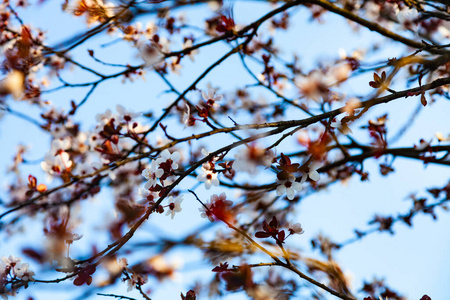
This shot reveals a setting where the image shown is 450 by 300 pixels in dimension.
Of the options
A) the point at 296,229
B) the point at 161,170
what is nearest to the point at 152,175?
the point at 161,170

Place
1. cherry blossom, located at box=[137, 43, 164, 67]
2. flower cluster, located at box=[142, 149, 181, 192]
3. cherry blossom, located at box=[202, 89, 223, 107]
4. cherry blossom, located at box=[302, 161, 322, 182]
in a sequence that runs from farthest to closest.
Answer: cherry blossom, located at box=[137, 43, 164, 67]
cherry blossom, located at box=[202, 89, 223, 107]
flower cluster, located at box=[142, 149, 181, 192]
cherry blossom, located at box=[302, 161, 322, 182]

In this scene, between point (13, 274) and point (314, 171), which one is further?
point (13, 274)

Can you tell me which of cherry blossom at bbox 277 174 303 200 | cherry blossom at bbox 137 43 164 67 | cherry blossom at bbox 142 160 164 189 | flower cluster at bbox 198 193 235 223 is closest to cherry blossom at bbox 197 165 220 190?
flower cluster at bbox 198 193 235 223

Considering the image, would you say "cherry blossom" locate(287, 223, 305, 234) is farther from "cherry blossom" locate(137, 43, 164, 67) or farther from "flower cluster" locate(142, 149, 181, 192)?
"cherry blossom" locate(137, 43, 164, 67)

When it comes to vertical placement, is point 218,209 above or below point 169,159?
below

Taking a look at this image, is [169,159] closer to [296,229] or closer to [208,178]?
[208,178]

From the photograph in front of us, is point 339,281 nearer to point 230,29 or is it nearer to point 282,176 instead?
point 282,176

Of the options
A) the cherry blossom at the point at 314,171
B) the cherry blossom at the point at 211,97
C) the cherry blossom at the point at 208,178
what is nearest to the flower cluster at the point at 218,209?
the cherry blossom at the point at 208,178

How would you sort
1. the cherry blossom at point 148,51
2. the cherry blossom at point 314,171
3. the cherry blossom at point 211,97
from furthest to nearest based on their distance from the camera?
the cherry blossom at point 148,51 < the cherry blossom at point 211,97 < the cherry blossom at point 314,171

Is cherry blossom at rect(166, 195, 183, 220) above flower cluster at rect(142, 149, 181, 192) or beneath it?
beneath

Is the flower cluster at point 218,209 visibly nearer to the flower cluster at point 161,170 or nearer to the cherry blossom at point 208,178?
the cherry blossom at point 208,178

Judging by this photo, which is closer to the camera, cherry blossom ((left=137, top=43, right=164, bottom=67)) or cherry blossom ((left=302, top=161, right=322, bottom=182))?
cherry blossom ((left=302, top=161, right=322, bottom=182))

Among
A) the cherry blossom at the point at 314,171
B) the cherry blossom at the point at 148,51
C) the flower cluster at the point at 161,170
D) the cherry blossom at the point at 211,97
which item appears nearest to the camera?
Answer: the cherry blossom at the point at 314,171

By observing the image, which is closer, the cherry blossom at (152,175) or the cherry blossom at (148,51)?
the cherry blossom at (152,175)
